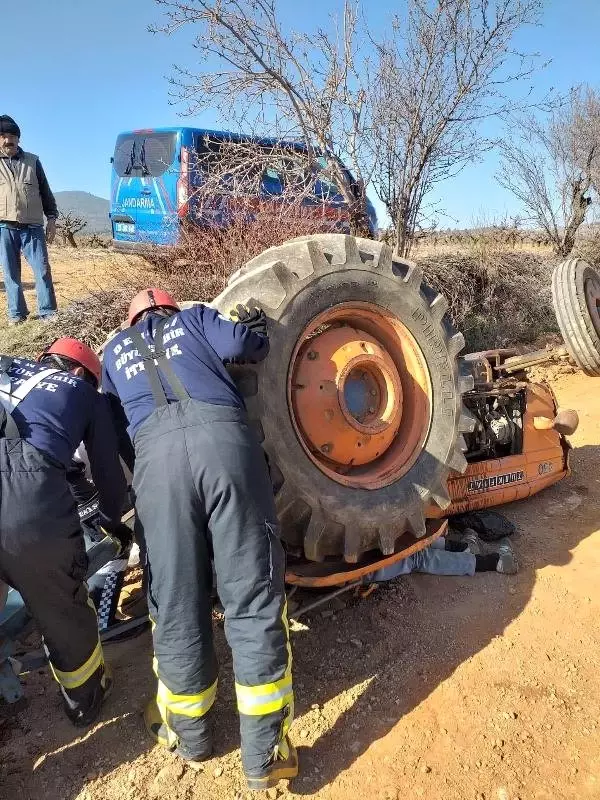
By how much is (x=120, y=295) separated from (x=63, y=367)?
289 cm

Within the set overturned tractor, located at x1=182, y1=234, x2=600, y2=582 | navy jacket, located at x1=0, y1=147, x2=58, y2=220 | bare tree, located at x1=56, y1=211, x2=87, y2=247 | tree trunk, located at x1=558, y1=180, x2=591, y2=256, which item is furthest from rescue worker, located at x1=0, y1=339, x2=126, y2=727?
bare tree, located at x1=56, y1=211, x2=87, y2=247

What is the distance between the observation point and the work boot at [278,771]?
215 cm

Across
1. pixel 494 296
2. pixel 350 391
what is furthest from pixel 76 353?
pixel 494 296

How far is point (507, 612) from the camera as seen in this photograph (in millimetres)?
3186

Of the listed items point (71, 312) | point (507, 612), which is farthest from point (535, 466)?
point (71, 312)

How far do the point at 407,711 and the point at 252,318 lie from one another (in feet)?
5.93

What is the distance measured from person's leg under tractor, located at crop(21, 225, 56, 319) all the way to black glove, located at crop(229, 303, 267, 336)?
160 inches

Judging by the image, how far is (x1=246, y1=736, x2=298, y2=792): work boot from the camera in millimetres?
2150

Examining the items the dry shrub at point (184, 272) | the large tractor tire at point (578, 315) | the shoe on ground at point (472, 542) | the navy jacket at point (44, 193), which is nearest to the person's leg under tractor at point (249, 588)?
the shoe on ground at point (472, 542)

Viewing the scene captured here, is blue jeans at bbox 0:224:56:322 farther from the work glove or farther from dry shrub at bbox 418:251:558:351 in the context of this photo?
dry shrub at bbox 418:251:558:351

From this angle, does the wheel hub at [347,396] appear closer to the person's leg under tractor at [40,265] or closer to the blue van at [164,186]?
the blue van at [164,186]

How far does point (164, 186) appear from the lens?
7648 millimetres

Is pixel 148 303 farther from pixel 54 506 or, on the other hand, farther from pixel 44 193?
pixel 44 193

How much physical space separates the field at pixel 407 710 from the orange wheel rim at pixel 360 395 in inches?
31.0
